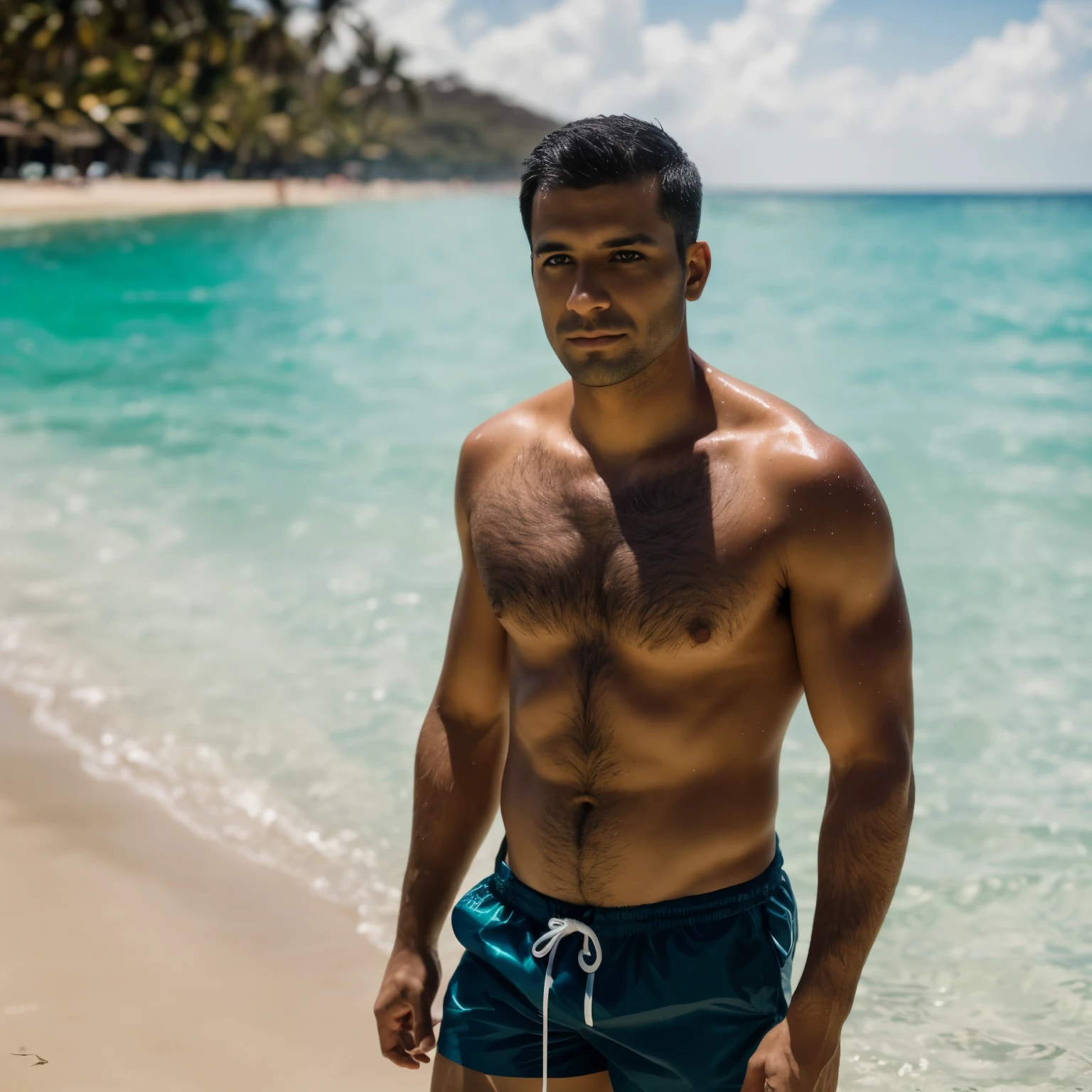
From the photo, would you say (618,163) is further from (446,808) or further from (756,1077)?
(756,1077)

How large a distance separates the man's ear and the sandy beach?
5.96 feet

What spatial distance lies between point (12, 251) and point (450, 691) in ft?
87.2

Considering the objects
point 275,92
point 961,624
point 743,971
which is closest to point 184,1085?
point 743,971

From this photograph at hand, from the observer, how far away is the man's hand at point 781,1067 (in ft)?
4.86

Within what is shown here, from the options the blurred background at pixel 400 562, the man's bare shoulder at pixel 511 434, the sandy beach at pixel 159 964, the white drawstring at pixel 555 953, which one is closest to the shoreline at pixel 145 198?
the blurred background at pixel 400 562

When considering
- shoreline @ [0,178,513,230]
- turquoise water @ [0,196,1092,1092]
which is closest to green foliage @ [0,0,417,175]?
shoreline @ [0,178,513,230]

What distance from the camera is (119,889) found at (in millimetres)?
3420

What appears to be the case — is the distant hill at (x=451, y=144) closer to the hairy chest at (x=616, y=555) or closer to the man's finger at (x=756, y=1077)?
the hairy chest at (x=616, y=555)

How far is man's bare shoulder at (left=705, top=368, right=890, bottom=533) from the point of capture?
1570mm

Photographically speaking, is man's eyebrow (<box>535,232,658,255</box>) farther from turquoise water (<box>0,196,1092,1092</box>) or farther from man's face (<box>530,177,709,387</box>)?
turquoise water (<box>0,196,1092,1092</box>)

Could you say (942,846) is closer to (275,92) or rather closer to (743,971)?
(743,971)

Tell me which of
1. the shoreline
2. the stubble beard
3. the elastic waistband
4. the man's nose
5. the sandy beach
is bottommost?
the sandy beach

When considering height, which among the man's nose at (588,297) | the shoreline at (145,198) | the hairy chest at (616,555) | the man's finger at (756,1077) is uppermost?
the shoreline at (145,198)

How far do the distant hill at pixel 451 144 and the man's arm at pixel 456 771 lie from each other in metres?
102
